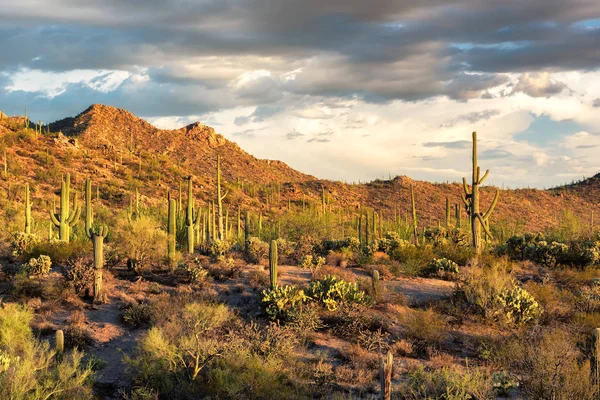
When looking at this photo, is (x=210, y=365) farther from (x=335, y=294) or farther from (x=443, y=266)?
(x=443, y=266)

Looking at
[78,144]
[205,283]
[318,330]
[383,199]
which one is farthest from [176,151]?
[318,330]

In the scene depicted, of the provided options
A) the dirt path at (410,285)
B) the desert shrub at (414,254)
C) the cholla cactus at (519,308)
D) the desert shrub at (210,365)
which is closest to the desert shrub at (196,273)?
the dirt path at (410,285)

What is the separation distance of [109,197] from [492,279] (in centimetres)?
3716

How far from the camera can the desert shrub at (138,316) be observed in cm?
1457

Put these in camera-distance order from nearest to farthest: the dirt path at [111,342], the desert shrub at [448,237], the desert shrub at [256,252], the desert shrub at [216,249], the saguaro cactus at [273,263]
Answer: the dirt path at [111,342]
the saguaro cactus at [273,263]
the desert shrub at [216,249]
the desert shrub at [256,252]
the desert shrub at [448,237]

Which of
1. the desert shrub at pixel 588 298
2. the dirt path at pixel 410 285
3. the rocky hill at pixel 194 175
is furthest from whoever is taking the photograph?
the rocky hill at pixel 194 175

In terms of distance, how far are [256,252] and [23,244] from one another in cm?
913

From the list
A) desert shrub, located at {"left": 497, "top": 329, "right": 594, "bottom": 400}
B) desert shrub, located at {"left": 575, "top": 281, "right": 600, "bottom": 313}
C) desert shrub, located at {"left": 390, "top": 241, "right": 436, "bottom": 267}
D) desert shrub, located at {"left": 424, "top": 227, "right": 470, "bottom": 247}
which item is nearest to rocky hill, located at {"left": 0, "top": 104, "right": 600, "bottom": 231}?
desert shrub, located at {"left": 424, "top": 227, "right": 470, "bottom": 247}

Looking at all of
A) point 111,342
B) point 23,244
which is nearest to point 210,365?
point 111,342

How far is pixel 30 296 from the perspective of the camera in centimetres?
1627

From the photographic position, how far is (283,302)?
14.6 m

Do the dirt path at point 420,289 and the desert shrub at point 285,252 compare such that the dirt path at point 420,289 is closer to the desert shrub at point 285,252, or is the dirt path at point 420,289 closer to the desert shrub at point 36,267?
the desert shrub at point 285,252

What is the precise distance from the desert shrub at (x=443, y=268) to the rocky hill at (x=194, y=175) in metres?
25.5

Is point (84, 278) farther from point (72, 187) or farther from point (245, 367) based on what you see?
point (72, 187)
